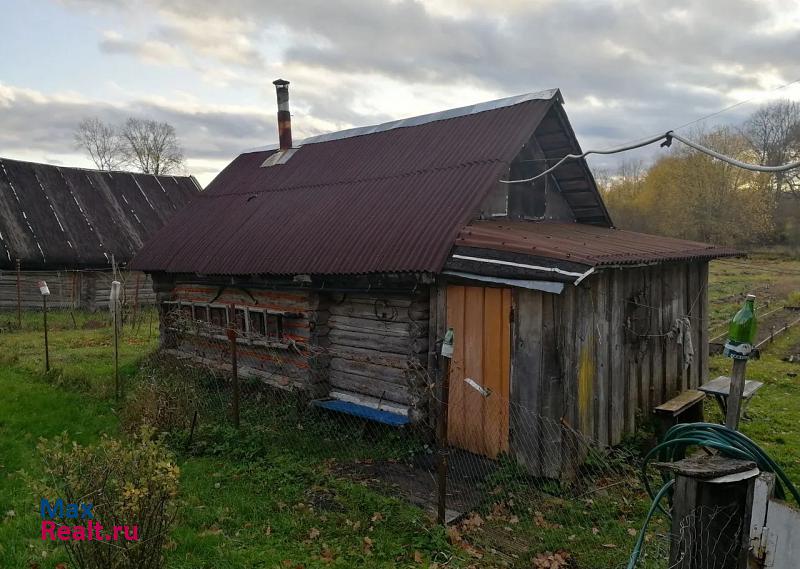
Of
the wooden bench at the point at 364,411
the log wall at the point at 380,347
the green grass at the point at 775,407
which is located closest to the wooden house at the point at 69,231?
the log wall at the point at 380,347

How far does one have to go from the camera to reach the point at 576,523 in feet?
19.0

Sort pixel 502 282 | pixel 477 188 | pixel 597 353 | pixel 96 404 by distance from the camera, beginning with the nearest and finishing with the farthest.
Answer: pixel 502 282 → pixel 597 353 → pixel 477 188 → pixel 96 404

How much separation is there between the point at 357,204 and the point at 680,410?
582 centimetres

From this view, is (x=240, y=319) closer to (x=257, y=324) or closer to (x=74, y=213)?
(x=257, y=324)

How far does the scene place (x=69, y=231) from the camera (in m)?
22.2

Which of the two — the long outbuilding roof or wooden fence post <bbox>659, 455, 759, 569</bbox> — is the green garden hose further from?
the long outbuilding roof

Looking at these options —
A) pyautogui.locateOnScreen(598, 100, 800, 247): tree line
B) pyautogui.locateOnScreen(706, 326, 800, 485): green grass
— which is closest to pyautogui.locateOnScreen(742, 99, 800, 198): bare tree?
pyautogui.locateOnScreen(598, 100, 800, 247): tree line

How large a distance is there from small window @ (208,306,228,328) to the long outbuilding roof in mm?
A: 982

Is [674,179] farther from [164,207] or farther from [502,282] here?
[502,282]

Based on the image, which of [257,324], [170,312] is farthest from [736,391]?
[170,312]

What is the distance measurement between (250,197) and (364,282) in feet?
17.2

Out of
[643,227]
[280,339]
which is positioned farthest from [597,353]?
[643,227]

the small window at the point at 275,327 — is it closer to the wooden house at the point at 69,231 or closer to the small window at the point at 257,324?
the small window at the point at 257,324

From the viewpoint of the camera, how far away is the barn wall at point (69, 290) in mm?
20297
